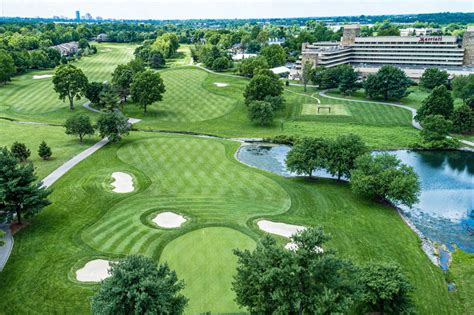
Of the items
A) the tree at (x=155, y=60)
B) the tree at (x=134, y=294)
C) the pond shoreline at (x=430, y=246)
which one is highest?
the tree at (x=155, y=60)

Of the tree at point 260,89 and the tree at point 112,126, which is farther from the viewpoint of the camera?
the tree at point 260,89

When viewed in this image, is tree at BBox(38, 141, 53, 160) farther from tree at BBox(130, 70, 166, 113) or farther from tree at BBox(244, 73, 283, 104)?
tree at BBox(244, 73, 283, 104)

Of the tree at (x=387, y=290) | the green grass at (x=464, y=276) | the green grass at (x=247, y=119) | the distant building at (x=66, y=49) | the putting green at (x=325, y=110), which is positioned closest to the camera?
the tree at (x=387, y=290)

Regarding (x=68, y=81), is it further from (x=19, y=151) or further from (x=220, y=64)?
→ (x=220, y=64)

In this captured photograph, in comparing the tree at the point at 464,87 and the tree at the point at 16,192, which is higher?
the tree at the point at 464,87

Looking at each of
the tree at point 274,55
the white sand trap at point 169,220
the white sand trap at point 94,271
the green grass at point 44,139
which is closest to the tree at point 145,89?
the green grass at point 44,139

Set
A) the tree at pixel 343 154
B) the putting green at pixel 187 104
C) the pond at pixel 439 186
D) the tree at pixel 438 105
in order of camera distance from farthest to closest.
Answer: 1. the putting green at pixel 187 104
2. the tree at pixel 438 105
3. the tree at pixel 343 154
4. the pond at pixel 439 186

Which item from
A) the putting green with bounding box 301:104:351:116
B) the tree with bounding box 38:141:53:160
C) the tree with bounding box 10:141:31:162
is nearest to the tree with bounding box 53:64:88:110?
the tree with bounding box 38:141:53:160

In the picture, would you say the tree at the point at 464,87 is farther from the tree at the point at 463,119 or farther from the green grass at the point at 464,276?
the green grass at the point at 464,276

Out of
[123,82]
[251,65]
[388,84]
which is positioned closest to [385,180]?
[388,84]
